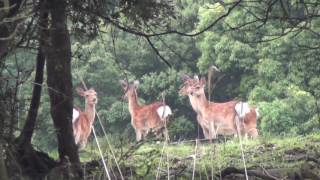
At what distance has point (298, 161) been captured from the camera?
15.7ft

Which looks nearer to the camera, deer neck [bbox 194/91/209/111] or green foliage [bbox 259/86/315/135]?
deer neck [bbox 194/91/209/111]

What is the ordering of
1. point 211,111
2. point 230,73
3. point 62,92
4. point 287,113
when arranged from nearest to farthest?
point 62,92
point 211,111
point 287,113
point 230,73

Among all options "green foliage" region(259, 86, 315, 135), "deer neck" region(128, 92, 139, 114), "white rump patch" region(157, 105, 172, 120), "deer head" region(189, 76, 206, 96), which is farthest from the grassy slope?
"green foliage" region(259, 86, 315, 135)

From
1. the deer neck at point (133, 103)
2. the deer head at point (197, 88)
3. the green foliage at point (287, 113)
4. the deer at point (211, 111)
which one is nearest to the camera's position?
the deer at point (211, 111)

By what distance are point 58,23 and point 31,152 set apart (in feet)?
3.01

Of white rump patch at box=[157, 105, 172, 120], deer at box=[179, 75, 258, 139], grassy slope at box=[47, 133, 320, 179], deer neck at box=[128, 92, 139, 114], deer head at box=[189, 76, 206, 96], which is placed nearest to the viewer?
white rump patch at box=[157, 105, 172, 120]

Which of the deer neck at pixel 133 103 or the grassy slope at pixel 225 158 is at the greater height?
the deer neck at pixel 133 103

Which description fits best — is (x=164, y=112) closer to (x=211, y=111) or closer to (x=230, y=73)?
(x=211, y=111)

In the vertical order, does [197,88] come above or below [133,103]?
above

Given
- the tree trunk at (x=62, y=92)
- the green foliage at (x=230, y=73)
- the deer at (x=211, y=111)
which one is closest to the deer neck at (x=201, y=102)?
the deer at (x=211, y=111)

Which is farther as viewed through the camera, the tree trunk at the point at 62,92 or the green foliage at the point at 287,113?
the green foliage at the point at 287,113

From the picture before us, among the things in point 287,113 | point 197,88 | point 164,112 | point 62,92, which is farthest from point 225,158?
point 287,113

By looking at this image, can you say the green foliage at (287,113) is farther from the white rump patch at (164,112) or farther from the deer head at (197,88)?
the white rump patch at (164,112)

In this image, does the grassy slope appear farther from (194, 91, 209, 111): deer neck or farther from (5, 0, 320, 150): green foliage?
(5, 0, 320, 150): green foliage
